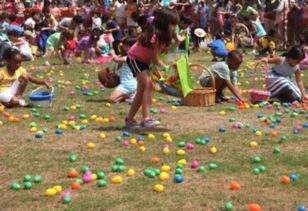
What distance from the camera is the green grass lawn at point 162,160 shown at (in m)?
4.41

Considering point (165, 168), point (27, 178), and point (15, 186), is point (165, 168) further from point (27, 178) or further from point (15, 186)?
point (15, 186)

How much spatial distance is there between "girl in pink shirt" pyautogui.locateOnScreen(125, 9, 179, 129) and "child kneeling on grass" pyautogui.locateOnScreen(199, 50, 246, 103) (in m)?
2.59

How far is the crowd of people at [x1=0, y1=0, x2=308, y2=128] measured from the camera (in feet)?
22.8

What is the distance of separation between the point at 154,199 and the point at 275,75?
18.5 ft

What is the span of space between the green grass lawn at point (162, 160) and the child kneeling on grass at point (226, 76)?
19.5 inches

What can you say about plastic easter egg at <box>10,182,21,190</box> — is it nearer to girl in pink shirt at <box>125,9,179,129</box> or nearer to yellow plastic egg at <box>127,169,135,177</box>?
yellow plastic egg at <box>127,169,135,177</box>

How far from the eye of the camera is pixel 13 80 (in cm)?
884

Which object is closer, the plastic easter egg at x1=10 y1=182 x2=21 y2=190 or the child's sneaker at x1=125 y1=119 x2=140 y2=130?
the plastic easter egg at x1=10 y1=182 x2=21 y2=190

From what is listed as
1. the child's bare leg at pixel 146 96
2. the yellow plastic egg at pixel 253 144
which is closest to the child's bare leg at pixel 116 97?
the child's bare leg at pixel 146 96

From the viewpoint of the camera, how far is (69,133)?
689 cm

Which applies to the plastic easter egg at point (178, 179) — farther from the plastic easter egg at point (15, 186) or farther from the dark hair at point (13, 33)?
the dark hair at point (13, 33)

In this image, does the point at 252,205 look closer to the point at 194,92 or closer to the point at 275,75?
the point at 194,92

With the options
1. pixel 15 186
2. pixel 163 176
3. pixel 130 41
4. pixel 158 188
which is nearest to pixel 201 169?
pixel 163 176

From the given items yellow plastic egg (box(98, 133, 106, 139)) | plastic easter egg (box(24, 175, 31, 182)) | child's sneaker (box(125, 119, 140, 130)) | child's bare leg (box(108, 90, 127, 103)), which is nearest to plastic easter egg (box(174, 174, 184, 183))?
plastic easter egg (box(24, 175, 31, 182))
